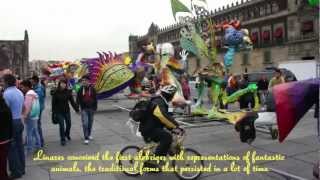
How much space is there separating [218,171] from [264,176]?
84cm

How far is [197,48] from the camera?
13.8 m

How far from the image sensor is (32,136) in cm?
921

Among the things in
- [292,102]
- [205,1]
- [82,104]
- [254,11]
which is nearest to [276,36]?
[254,11]

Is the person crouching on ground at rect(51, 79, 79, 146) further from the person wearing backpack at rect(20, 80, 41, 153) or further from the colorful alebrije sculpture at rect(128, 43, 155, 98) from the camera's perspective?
the colorful alebrije sculpture at rect(128, 43, 155, 98)

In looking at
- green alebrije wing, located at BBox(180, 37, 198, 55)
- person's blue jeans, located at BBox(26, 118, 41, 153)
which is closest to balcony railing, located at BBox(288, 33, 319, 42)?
green alebrije wing, located at BBox(180, 37, 198, 55)

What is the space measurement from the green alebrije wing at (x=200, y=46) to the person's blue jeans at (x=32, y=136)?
646cm

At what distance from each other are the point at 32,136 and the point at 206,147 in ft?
13.3

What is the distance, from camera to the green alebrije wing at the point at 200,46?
13693 mm

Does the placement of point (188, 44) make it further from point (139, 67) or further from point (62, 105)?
point (62, 105)

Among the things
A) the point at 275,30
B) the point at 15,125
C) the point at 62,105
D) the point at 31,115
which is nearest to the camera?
the point at 15,125

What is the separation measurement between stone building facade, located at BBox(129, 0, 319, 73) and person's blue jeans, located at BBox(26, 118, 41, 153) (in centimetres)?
4015

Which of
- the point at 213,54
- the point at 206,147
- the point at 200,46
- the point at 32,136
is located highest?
the point at 200,46

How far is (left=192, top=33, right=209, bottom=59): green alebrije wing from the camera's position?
1369cm

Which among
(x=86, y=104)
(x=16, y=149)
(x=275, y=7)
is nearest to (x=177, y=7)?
(x=86, y=104)
